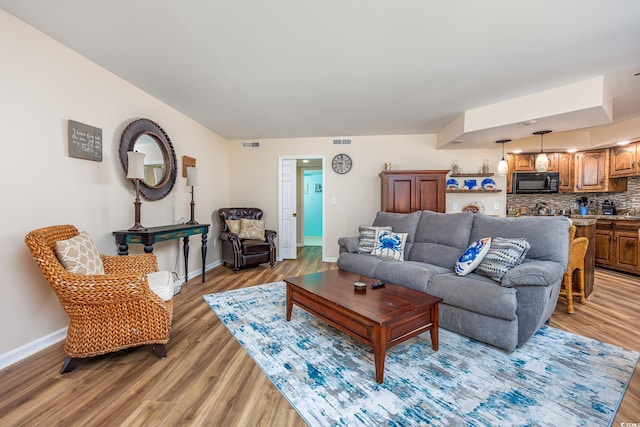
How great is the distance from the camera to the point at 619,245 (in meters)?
4.50

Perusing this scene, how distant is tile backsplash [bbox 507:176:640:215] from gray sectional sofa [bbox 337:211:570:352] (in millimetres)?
3458

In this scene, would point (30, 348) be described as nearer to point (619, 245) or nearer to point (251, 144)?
point (251, 144)

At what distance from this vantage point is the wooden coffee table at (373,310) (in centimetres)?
177

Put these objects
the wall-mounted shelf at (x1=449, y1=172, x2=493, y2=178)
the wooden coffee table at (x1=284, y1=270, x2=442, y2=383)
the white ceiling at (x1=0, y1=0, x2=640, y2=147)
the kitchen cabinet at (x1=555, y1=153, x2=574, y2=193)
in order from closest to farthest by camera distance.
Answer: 1. the wooden coffee table at (x1=284, y1=270, x2=442, y2=383)
2. the white ceiling at (x1=0, y1=0, x2=640, y2=147)
3. the wall-mounted shelf at (x1=449, y1=172, x2=493, y2=178)
4. the kitchen cabinet at (x1=555, y1=153, x2=574, y2=193)

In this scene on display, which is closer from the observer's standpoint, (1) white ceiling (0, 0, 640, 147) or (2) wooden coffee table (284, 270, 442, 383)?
(2) wooden coffee table (284, 270, 442, 383)

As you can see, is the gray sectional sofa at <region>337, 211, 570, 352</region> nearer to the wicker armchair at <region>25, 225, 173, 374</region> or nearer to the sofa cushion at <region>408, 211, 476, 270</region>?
the sofa cushion at <region>408, 211, 476, 270</region>

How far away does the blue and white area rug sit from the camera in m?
1.50

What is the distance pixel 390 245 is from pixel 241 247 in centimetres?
241

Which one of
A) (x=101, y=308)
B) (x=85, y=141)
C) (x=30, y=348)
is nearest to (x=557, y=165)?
(x=101, y=308)

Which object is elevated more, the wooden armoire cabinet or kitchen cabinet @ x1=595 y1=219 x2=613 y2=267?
the wooden armoire cabinet

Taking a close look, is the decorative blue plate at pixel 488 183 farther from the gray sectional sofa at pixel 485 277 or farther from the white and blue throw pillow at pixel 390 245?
the white and blue throw pillow at pixel 390 245

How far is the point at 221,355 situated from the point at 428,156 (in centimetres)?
473

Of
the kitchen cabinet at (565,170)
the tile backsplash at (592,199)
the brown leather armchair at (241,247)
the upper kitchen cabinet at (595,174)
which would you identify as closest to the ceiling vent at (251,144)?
the brown leather armchair at (241,247)

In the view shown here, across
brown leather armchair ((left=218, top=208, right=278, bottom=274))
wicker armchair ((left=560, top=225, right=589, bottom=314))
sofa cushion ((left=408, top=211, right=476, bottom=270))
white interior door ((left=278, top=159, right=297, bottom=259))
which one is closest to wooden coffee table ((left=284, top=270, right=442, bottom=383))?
sofa cushion ((left=408, top=211, right=476, bottom=270))
